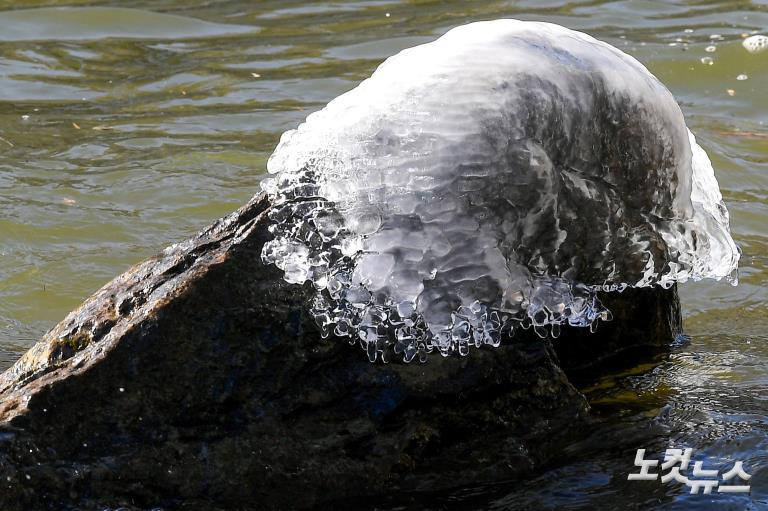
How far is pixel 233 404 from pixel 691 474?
127cm

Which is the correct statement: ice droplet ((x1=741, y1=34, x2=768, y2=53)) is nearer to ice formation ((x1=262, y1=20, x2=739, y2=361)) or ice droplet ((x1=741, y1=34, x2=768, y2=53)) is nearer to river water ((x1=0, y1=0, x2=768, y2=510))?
river water ((x1=0, y1=0, x2=768, y2=510))

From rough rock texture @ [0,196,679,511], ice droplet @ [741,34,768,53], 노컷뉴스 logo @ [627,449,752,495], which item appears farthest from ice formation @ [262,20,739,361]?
ice droplet @ [741,34,768,53]

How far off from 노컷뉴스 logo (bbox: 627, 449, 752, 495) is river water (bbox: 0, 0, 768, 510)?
0.12 feet

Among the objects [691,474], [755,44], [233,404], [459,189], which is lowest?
[691,474]

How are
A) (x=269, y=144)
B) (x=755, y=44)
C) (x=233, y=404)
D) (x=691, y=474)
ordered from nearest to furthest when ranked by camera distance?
1. (x=233, y=404)
2. (x=691, y=474)
3. (x=269, y=144)
4. (x=755, y=44)

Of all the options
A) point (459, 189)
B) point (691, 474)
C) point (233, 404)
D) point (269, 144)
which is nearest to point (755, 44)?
point (269, 144)

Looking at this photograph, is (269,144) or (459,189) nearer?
(459,189)

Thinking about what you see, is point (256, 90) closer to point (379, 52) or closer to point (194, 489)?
point (379, 52)

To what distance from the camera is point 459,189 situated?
10.2 feet

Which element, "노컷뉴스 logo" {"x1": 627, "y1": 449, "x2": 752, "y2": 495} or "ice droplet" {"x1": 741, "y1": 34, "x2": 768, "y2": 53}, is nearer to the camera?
"노컷뉴스 logo" {"x1": 627, "y1": 449, "x2": 752, "y2": 495}

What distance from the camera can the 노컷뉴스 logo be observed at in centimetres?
321

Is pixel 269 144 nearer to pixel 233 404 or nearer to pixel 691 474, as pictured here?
pixel 233 404

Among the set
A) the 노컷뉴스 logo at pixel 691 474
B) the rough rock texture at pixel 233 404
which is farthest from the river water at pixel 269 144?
the rough rock texture at pixel 233 404

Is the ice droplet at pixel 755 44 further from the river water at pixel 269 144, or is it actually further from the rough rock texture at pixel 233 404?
the rough rock texture at pixel 233 404
